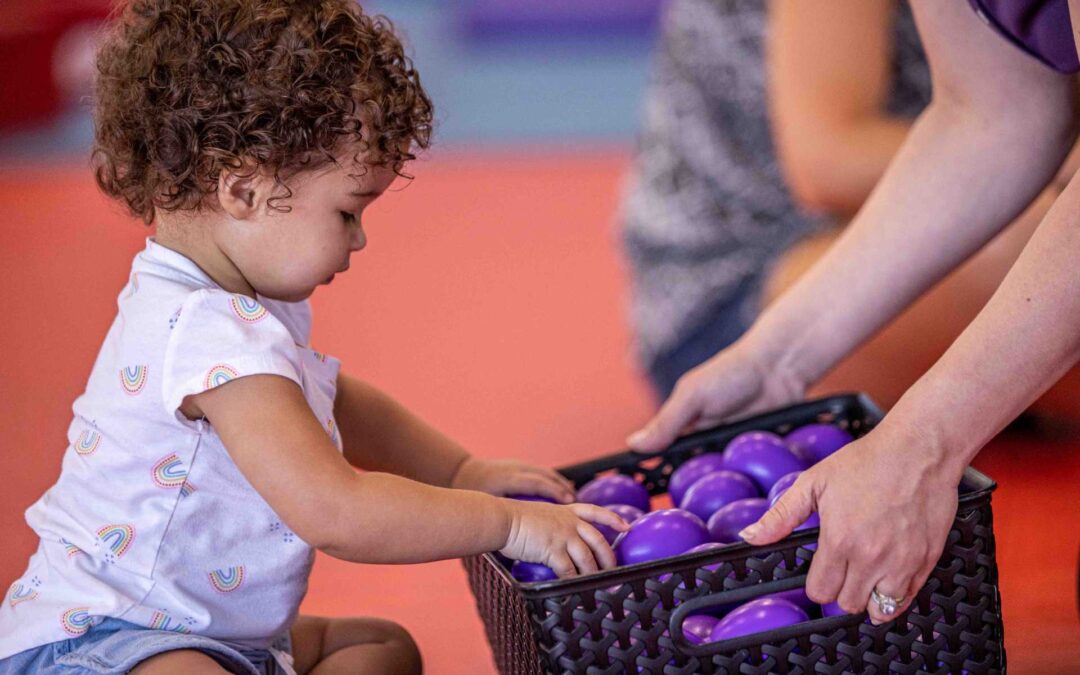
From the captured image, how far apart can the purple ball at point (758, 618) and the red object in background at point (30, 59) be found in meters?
4.11

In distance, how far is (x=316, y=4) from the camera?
1.10 meters

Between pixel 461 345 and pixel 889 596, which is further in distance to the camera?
pixel 461 345

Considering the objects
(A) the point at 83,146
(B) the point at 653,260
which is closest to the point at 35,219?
(A) the point at 83,146

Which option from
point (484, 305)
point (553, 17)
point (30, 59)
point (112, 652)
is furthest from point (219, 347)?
point (553, 17)

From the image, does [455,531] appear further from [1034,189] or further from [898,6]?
[898,6]

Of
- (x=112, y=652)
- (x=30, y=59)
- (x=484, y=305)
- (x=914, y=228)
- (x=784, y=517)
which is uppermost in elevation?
(x=30, y=59)

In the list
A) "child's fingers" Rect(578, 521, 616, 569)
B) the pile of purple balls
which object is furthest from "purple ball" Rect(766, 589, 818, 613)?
"child's fingers" Rect(578, 521, 616, 569)

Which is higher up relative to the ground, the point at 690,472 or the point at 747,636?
the point at 690,472

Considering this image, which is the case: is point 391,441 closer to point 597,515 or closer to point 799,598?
point 597,515

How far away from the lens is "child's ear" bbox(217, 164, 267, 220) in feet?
3.44

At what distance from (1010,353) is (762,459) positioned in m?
0.31

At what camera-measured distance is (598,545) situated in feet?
3.37

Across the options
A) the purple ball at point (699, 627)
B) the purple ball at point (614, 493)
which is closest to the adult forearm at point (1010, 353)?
the purple ball at point (699, 627)

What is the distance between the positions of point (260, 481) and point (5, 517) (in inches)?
39.6
